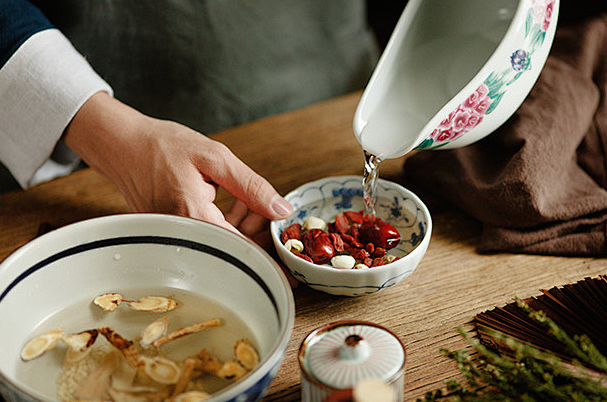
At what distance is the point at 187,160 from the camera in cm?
78

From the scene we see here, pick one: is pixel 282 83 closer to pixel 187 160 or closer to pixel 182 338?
pixel 187 160

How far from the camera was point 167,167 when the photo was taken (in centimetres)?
78

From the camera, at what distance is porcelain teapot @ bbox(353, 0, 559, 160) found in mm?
714

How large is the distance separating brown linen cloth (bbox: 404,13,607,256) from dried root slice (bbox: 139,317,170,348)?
1.43 feet

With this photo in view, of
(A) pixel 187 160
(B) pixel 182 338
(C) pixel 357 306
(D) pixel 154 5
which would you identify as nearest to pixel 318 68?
(D) pixel 154 5

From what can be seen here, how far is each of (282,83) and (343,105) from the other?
0.15 metres

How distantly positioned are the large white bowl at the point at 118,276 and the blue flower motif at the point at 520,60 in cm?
39

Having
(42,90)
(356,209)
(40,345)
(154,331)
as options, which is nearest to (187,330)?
(154,331)

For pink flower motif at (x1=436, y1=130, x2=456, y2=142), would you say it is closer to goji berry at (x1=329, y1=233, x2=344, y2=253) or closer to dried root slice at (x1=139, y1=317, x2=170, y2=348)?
goji berry at (x1=329, y1=233, x2=344, y2=253)

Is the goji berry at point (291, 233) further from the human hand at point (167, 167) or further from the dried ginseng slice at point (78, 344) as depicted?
the dried ginseng slice at point (78, 344)

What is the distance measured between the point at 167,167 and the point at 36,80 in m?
0.25

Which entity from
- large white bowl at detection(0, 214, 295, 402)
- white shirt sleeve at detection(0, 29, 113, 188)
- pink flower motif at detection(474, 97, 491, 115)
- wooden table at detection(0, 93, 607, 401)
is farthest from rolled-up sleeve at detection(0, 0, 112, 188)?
pink flower motif at detection(474, 97, 491, 115)

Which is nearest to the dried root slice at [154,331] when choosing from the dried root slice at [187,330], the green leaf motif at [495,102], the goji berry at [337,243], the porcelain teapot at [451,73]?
the dried root slice at [187,330]

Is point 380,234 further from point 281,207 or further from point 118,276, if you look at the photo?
point 118,276
